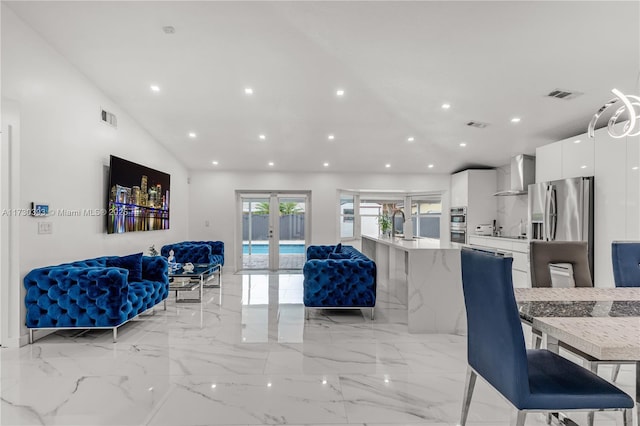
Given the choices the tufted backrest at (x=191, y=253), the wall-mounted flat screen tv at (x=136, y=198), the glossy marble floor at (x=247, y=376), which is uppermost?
the wall-mounted flat screen tv at (x=136, y=198)

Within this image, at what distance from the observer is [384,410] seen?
2.13 m

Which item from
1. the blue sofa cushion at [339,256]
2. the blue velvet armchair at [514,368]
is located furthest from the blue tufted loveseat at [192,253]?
the blue velvet armchair at [514,368]

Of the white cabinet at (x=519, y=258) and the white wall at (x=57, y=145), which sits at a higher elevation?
the white wall at (x=57, y=145)

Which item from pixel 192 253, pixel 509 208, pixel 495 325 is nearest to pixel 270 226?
pixel 192 253

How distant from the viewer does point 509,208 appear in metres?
7.00

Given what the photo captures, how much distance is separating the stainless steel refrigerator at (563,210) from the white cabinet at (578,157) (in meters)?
0.16

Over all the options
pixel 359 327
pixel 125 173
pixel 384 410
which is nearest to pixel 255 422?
pixel 384 410

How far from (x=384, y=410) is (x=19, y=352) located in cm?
322

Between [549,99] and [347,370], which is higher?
[549,99]

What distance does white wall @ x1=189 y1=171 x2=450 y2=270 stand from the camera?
8078 mm

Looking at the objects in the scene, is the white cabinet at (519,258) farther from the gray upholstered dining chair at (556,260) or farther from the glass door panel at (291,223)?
the glass door panel at (291,223)

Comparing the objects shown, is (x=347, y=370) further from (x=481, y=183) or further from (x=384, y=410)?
(x=481, y=183)

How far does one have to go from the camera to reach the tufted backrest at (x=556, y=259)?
7.79 feet

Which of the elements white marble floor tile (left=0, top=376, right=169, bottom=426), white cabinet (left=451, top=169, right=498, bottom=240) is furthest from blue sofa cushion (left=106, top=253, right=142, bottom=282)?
white cabinet (left=451, top=169, right=498, bottom=240)
